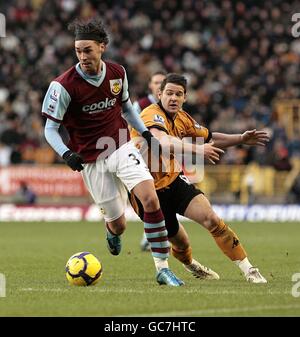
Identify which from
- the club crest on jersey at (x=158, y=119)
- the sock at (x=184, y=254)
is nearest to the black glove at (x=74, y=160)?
the club crest on jersey at (x=158, y=119)

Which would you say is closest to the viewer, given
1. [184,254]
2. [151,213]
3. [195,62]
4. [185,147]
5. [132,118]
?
[151,213]

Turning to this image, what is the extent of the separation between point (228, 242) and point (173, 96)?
169 centimetres

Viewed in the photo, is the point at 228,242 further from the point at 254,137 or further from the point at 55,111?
the point at 55,111

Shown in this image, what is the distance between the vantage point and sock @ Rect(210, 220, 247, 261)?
1026 centimetres

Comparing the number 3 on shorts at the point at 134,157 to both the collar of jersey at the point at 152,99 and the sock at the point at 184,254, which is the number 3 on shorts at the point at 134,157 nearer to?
the sock at the point at 184,254

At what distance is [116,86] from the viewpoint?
10.4m

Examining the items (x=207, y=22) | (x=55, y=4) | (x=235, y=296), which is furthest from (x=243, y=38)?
(x=235, y=296)

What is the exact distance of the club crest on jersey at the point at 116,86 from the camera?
10.3m

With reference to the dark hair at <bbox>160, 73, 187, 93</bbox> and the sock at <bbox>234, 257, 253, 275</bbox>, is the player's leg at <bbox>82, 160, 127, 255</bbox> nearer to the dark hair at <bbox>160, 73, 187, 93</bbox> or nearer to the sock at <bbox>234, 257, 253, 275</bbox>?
the dark hair at <bbox>160, 73, 187, 93</bbox>

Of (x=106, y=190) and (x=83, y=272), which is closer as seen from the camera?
(x=83, y=272)

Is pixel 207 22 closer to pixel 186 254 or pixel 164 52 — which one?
pixel 164 52

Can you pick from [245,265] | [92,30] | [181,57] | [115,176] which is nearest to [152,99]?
[115,176]

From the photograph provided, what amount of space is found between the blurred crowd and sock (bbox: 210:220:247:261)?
18.1 m

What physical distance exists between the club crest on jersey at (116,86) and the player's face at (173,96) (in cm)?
53
